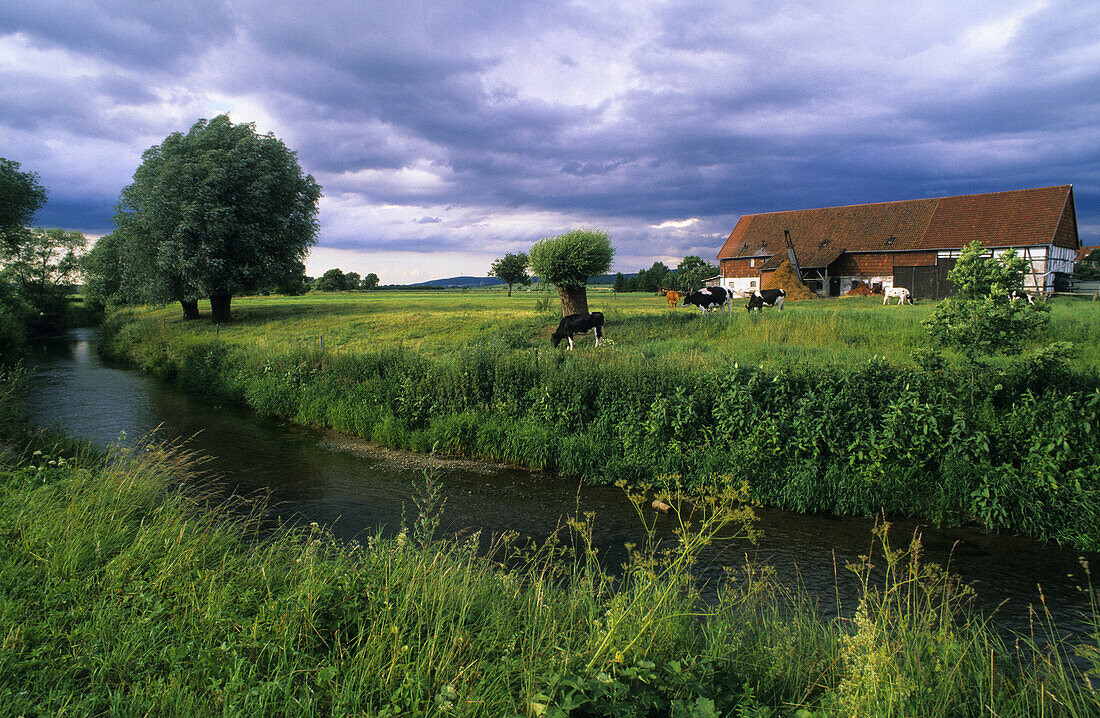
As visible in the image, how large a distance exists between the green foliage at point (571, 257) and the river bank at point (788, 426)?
5.41 m

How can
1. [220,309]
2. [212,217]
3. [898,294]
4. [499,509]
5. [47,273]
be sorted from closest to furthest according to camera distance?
[499,509]
[212,217]
[898,294]
[220,309]
[47,273]

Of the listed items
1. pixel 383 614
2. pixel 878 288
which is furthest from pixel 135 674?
pixel 878 288

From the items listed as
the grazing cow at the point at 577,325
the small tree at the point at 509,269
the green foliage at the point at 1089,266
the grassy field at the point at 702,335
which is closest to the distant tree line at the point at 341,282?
the small tree at the point at 509,269

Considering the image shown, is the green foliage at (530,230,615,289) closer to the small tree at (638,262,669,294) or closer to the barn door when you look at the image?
the barn door

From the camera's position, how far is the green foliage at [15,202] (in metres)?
25.5

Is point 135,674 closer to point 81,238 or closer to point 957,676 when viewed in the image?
point 957,676

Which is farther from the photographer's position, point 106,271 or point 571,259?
point 106,271

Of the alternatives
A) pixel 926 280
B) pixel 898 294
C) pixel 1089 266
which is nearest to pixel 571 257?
pixel 898 294

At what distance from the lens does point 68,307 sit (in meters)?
51.8

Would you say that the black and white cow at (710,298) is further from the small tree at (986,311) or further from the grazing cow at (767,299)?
the small tree at (986,311)

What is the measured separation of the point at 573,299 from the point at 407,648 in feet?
57.4

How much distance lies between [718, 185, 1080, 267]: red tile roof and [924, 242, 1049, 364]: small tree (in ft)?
116

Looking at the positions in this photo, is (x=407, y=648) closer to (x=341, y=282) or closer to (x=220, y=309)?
(x=220, y=309)

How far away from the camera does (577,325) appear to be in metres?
18.5
